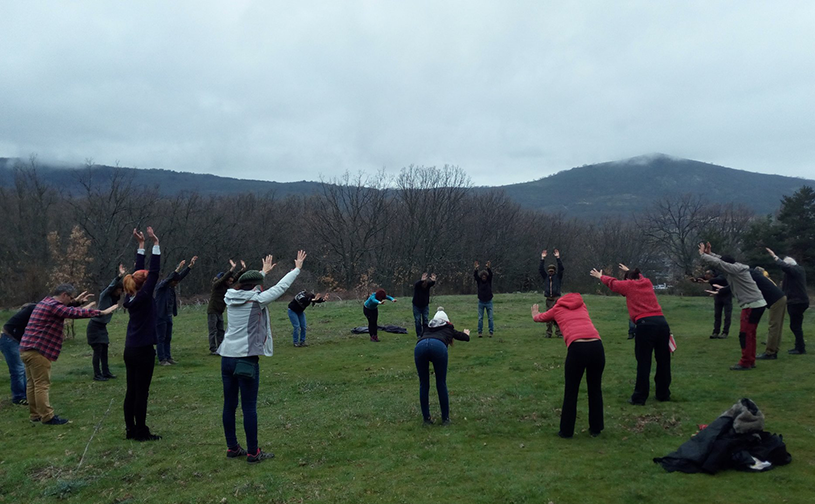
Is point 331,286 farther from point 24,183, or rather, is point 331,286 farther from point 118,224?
point 24,183

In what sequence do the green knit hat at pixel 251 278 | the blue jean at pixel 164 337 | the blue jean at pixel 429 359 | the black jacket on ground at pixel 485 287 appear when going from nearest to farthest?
1. the green knit hat at pixel 251 278
2. the blue jean at pixel 429 359
3. the blue jean at pixel 164 337
4. the black jacket on ground at pixel 485 287

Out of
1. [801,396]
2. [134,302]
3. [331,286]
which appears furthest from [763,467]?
[331,286]

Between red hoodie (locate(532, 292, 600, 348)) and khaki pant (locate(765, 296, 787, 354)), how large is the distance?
299 inches

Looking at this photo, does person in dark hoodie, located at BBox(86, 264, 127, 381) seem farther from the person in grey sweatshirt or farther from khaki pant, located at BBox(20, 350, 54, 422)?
the person in grey sweatshirt

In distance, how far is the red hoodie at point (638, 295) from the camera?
946cm

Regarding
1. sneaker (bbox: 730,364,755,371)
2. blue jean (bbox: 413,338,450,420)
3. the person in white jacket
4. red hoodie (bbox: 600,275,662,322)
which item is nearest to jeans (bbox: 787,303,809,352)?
sneaker (bbox: 730,364,755,371)

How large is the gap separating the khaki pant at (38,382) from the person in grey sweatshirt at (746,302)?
1274cm

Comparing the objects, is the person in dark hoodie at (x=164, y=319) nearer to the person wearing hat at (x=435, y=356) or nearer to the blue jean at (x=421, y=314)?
the blue jean at (x=421, y=314)

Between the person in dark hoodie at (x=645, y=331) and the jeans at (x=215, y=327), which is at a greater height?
the person in dark hoodie at (x=645, y=331)

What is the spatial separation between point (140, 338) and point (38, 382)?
115 inches

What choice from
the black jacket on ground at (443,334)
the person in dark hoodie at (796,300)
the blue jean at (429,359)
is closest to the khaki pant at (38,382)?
the blue jean at (429,359)

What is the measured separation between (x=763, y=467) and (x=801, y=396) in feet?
14.9

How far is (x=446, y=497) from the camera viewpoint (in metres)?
6.02

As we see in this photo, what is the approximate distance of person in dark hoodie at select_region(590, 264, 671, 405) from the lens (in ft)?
30.9
